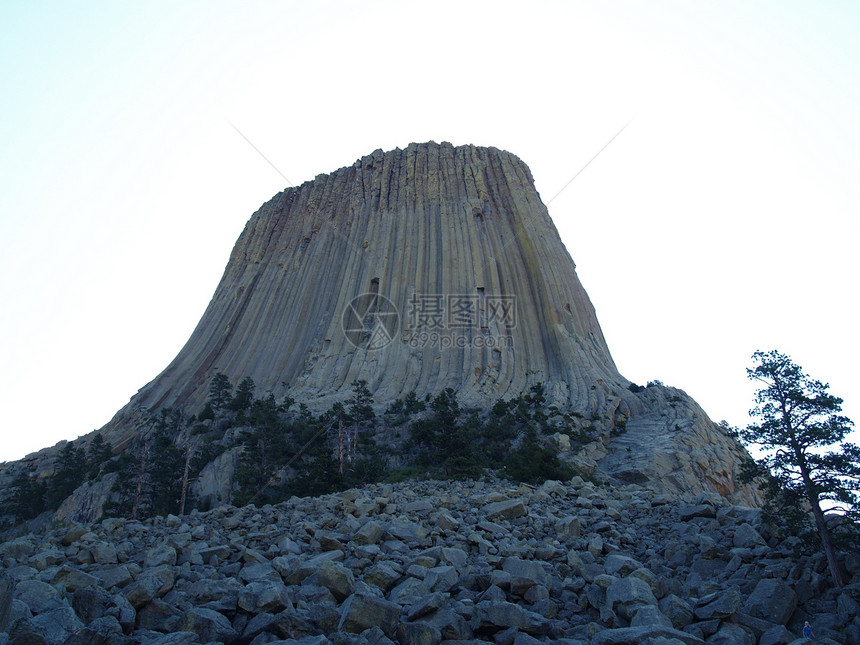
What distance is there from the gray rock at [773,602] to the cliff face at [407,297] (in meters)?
22.3

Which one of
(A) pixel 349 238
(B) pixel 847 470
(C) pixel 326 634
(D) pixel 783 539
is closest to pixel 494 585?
(C) pixel 326 634

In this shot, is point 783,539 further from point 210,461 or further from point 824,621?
point 210,461

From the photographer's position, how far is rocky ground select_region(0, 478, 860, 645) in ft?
17.6

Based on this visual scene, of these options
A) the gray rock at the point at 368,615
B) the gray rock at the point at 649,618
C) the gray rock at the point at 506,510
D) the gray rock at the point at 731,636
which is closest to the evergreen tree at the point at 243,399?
the gray rock at the point at 506,510

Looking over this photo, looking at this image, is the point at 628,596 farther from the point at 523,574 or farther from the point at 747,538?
the point at 747,538

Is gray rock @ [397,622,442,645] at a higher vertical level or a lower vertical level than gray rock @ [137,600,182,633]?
higher

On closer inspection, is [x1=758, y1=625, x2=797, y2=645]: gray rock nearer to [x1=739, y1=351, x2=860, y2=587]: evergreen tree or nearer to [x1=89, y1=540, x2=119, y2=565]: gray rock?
[x1=739, y1=351, x2=860, y2=587]: evergreen tree

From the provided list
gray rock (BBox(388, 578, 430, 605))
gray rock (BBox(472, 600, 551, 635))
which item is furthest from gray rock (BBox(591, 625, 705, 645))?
gray rock (BBox(388, 578, 430, 605))

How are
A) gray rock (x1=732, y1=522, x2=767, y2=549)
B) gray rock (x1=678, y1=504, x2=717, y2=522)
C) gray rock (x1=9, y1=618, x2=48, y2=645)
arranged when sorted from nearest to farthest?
gray rock (x1=9, y1=618, x2=48, y2=645)
gray rock (x1=732, y1=522, x2=767, y2=549)
gray rock (x1=678, y1=504, x2=717, y2=522)

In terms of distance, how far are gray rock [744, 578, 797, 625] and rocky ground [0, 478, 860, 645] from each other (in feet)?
0.07

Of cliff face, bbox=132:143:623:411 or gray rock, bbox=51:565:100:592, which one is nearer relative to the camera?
gray rock, bbox=51:565:100:592

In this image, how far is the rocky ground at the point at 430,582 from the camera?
5371mm

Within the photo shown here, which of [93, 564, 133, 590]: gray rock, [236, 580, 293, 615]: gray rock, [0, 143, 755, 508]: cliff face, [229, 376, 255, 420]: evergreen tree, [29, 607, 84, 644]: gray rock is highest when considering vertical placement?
[0, 143, 755, 508]: cliff face

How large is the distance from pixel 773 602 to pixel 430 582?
156 inches
